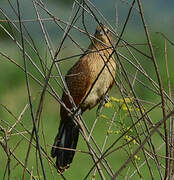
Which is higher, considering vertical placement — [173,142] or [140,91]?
[173,142]

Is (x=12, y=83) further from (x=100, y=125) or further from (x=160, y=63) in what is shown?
(x=160, y=63)

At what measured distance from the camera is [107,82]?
345cm

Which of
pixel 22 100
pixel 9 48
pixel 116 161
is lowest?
pixel 116 161

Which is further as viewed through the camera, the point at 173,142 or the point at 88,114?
the point at 88,114

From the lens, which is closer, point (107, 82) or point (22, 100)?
point (107, 82)

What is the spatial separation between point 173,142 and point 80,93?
1.66 m

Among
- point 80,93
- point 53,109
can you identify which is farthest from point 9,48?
point 80,93

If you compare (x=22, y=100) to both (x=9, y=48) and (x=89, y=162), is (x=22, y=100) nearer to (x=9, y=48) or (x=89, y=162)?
(x=9, y=48)

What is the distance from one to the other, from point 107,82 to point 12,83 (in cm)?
443

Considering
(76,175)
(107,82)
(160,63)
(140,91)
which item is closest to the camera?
(107,82)

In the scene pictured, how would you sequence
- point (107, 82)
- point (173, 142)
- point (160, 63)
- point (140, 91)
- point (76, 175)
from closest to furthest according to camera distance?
point (173, 142), point (107, 82), point (76, 175), point (140, 91), point (160, 63)

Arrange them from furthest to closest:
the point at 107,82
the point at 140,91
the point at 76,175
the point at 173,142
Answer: the point at 140,91 → the point at 76,175 → the point at 107,82 → the point at 173,142

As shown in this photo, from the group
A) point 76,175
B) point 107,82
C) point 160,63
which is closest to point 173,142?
point 107,82

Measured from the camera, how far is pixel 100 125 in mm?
7293
